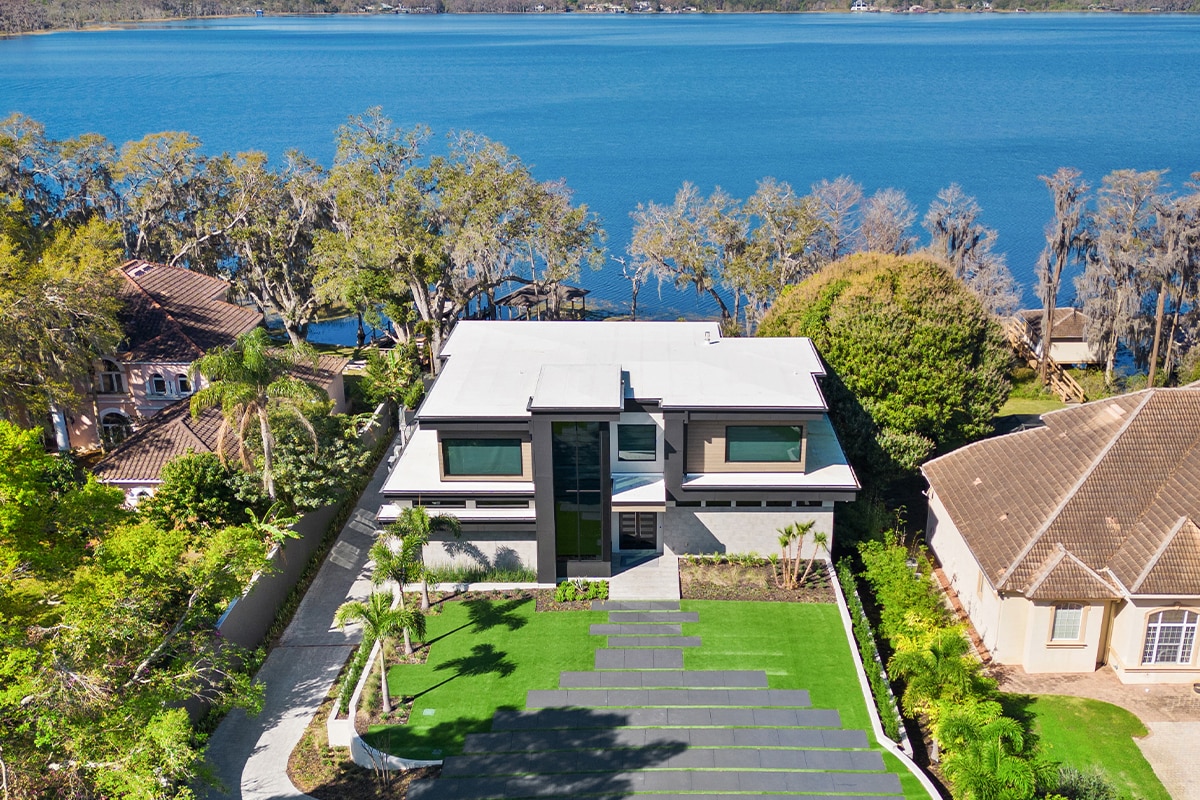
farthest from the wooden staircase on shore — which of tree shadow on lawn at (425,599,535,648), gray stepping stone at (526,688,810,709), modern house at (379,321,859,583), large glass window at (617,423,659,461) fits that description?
tree shadow on lawn at (425,599,535,648)

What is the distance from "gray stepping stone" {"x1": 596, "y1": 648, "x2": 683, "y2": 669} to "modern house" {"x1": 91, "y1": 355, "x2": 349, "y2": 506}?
16.5 meters

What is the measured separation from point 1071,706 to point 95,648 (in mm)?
24622

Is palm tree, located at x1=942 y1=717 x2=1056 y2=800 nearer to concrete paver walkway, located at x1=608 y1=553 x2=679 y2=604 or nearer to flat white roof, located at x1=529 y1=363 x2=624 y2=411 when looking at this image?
concrete paver walkway, located at x1=608 y1=553 x2=679 y2=604

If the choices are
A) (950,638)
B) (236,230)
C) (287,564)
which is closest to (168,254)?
(236,230)

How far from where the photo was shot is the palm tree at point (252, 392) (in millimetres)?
30641

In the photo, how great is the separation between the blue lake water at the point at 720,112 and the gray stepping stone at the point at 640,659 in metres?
43.8

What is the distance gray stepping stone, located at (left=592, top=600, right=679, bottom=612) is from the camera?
29.4 m

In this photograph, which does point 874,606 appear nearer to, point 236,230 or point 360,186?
point 360,186

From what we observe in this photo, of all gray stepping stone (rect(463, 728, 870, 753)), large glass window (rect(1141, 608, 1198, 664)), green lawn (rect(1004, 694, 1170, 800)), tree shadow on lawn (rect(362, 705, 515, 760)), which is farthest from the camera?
large glass window (rect(1141, 608, 1198, 664))

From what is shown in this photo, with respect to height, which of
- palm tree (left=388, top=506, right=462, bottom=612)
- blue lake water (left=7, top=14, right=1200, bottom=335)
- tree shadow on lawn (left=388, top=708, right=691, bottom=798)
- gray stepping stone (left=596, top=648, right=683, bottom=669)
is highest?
blue lake water (left=7, top=14, right=1200, bottom=335)

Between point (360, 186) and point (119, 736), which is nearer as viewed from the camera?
point (119, 736)

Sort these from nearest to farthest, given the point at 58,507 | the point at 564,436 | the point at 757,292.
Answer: the point at 58,507 < the point at 564,436 < the point at 757,292

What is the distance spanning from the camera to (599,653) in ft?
89.7

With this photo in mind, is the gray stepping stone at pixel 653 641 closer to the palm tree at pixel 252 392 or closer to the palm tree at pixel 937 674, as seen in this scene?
the palm tree at pixel 937 674
